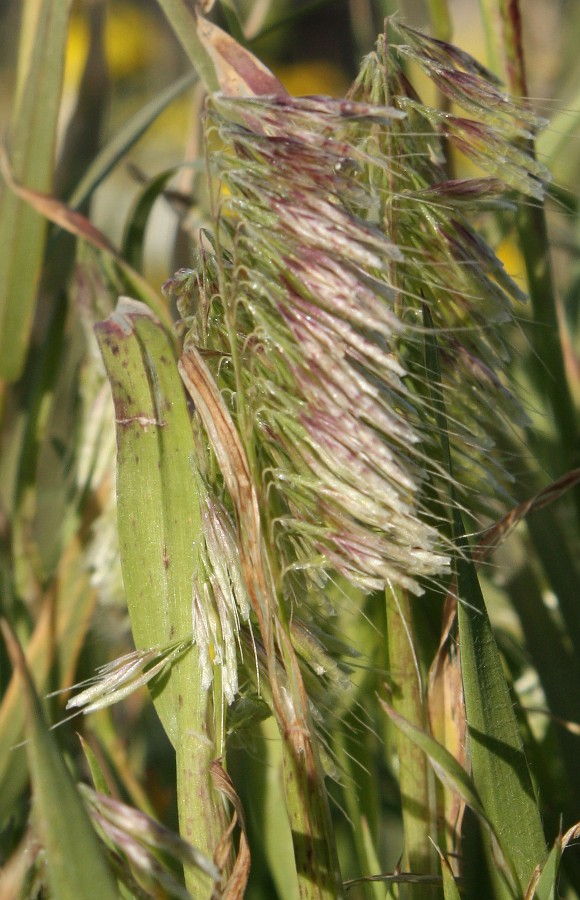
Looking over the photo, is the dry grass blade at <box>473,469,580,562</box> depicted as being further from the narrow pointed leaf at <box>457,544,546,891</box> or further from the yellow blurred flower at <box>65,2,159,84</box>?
the yellow blurred flower at <box>65,2,159,84</box>

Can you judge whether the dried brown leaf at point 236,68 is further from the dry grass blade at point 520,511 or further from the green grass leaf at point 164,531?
the dry grass blade at point 520,511

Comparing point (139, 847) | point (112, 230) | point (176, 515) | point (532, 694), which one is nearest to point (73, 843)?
point (139, 847)

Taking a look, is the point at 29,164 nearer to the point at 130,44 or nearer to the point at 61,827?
the point at 61,827

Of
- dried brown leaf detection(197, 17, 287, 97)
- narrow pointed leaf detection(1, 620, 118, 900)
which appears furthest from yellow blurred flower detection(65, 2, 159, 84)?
narrow pointed leaf detection(1, 620, 118, 900)

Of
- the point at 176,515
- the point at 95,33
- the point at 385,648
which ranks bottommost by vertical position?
the point at 385,648

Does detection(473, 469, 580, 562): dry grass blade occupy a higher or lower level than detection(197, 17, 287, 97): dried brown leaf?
lower

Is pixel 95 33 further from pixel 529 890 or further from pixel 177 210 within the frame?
pixel 529 890

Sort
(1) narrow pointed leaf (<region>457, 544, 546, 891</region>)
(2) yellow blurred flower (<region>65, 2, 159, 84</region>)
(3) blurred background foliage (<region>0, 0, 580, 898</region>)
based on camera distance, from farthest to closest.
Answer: (2) yellow blurred flower (<region>65, 2, 159, 84</region>), (3) blurred background foliage (<region>0, 0, 580, 898</region>), (1) narrow pointed leaf (<region>457, 544, 546, 891</region>)

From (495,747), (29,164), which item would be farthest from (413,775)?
(29,164)
